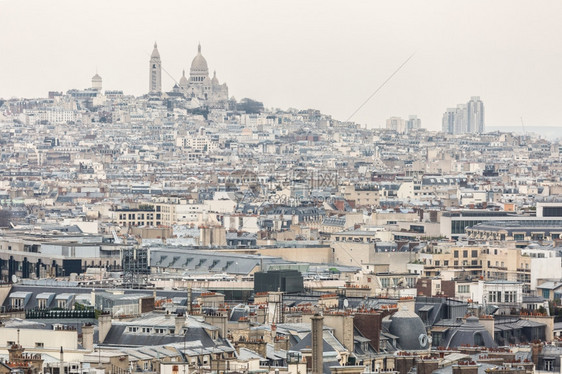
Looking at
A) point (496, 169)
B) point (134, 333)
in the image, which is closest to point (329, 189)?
point (496, 169)

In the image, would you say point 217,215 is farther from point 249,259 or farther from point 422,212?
point 249,259

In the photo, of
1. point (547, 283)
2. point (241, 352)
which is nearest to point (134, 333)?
point (241, 352)

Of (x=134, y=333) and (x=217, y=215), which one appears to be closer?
(x=134, y=333)

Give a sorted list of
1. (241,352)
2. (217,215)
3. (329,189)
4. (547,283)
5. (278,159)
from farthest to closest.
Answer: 1. (278,159)
2. (329,189)
3. (217,215)
4. (547,283)
5. (241,352)

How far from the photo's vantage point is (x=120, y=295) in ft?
131

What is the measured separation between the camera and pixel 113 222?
3637 inches

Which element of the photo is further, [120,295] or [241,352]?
[120,295]

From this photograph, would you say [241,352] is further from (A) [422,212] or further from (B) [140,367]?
(A) [422,212]

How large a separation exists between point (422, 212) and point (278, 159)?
107 m

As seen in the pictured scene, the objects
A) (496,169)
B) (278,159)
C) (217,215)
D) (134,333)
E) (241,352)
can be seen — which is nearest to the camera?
(241,352)

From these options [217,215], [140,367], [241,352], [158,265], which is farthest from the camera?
[217,215]

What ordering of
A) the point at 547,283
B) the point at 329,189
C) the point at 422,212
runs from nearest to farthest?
1. the point at 547,283
2. the point at 422,212
3. the point at 329,189

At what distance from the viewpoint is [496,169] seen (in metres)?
172

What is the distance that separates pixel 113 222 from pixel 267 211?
581 centimetres
